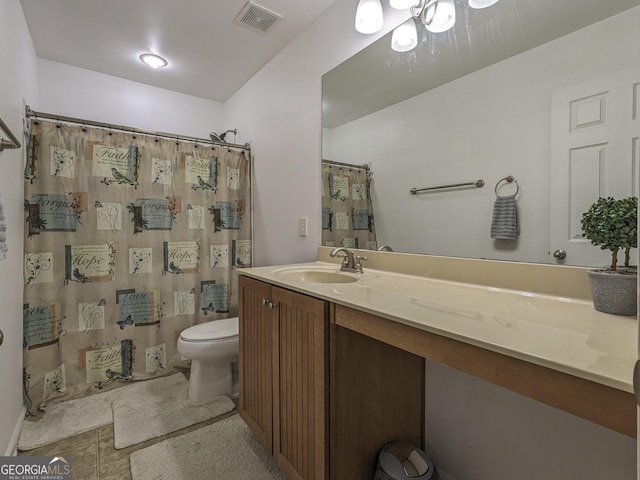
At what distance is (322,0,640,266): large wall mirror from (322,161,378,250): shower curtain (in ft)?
0.22

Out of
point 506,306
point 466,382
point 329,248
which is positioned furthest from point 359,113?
point 466,382

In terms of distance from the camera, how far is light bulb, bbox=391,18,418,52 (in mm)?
1396

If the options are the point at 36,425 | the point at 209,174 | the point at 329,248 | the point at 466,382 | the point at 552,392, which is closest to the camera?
the point at 552,392

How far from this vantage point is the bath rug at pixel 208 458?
4.30ft

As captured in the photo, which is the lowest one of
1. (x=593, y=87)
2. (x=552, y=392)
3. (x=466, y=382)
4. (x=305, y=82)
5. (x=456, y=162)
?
(x=466, y=382)

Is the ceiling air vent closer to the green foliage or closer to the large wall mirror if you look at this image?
the large wall mirror

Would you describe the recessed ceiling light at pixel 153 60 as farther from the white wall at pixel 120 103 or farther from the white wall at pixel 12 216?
the white wall at pixel 12 216

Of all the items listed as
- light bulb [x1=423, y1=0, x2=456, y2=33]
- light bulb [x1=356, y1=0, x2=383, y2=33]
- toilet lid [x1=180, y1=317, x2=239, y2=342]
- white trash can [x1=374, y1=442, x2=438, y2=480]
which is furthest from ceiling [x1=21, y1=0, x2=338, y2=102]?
white trash can [x1=374, y1=442, x2=438, y2=480]

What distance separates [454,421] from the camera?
120 cm

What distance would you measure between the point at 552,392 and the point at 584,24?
42.1 inches

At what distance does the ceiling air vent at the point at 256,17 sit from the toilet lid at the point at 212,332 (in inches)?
75.4

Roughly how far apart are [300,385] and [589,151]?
1.19 m

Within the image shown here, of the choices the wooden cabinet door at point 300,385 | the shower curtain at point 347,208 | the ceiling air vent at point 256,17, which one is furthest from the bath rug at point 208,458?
the ceiling air vent at point 256,17

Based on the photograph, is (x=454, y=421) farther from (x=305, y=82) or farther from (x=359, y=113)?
(x=305, y=82)
